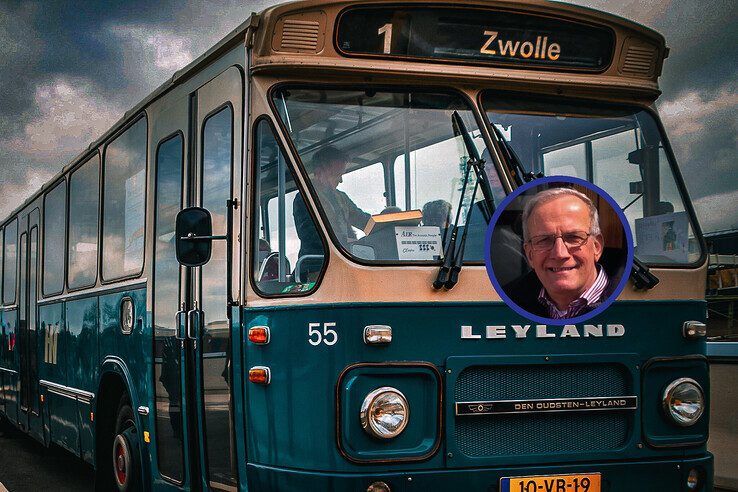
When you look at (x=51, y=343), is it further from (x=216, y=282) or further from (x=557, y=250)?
Answer: (x=557, y=250)

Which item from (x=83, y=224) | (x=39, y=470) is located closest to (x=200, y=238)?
(x=83, y=224)

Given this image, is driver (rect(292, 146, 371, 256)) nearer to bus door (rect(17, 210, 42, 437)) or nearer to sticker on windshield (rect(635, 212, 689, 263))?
sticker on windshield (rect(635, 212, 689, 263))

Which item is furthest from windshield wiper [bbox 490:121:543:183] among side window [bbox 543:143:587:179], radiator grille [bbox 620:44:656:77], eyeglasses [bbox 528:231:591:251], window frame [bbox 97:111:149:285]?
window frame [bbox 97:111:149:285]

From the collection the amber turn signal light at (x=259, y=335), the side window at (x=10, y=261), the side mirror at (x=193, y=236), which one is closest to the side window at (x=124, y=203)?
the side mirror at (x=193, y=236)

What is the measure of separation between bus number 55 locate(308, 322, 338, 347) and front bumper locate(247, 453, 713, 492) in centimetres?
62

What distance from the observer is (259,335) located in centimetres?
499

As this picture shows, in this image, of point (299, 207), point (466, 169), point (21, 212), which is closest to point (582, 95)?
point (466, 169)

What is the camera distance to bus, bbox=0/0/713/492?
478 cm

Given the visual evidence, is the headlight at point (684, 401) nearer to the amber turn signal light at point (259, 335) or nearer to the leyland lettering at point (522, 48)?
the leyland lettering at point (522, 48)

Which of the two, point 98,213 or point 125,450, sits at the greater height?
point 98,213

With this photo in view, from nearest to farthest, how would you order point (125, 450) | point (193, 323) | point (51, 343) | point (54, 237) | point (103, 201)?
point (193, 323) → point (125, 450) → point (103, 201) → point (51, 343) → point (54, 237)

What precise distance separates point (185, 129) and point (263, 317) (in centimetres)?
180

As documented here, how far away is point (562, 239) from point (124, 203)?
4118 millimetres

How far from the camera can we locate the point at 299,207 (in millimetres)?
4977
